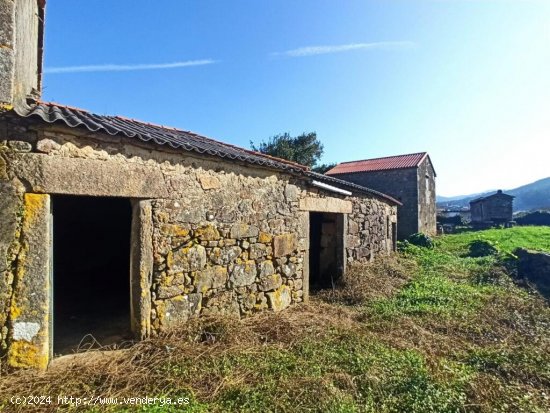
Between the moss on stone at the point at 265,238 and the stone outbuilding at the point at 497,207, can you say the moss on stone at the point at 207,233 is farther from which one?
the stone outbuilding at the point at 497,207

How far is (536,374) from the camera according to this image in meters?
3.66

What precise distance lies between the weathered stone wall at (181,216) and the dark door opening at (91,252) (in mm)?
2020

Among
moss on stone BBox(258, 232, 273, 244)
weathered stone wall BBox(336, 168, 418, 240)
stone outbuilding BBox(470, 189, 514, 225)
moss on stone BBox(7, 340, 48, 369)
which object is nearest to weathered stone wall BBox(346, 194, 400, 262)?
moss on stone BBox(258, 232, 273, 244)

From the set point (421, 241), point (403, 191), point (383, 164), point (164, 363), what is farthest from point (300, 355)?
point (383, 164)

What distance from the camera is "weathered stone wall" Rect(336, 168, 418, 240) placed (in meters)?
17.7

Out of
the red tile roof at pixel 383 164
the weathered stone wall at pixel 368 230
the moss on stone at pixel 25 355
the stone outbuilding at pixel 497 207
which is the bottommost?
the moss on stone at pixel 25 355

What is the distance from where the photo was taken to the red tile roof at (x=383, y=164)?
731 inches

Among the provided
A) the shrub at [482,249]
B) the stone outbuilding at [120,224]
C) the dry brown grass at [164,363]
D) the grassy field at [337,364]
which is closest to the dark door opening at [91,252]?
the stone outbuilding at [120,224]

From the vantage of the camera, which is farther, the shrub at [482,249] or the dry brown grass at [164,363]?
the shrub at [482,249]

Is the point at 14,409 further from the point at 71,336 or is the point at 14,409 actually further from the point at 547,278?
the point at 547,278

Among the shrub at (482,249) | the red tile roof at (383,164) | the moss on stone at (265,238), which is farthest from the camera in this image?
the red tile roof at (383,164)

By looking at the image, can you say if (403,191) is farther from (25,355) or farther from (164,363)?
(25,355)

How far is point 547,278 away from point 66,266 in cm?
1077

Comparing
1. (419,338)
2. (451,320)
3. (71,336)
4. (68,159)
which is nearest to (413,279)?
(451,320)
